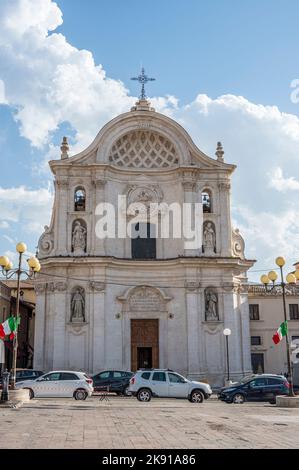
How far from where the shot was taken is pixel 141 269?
38594 millimetres

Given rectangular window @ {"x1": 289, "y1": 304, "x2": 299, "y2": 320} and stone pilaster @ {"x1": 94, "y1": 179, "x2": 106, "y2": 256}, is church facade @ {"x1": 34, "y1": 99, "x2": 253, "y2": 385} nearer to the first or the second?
stone pilaster @ {"x1": 94, "y1": 179, "x2": 106, "y2": 256}

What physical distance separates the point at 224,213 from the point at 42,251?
1355 cm

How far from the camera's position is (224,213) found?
130ft

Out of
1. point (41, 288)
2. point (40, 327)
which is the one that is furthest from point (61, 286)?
point (40, 327)

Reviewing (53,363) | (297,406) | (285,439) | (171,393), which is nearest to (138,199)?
(53,363)

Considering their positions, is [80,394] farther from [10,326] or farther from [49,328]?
[49,328]

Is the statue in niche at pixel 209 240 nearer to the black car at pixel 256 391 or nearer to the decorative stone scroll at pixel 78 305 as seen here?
the decorative stone scroll at pixel 78 305

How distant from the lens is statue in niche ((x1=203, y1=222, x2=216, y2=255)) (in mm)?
38781

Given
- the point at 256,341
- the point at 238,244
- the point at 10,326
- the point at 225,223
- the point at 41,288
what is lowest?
the point at 256,341

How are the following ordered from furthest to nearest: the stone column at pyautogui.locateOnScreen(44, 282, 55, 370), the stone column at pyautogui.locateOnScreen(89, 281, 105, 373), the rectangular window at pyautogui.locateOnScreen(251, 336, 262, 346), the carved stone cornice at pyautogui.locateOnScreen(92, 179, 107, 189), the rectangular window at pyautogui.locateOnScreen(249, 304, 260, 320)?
1. the rectangular window at pyautogui.locateOnScreen(249, 304, 260, 320)
2. the rectangular window at pyautogui.locateOnScreen(251, 336, 262, 346)
3. the carved stone cornice at pyautogui.locateOnScreen(92, 179, 107, 189)
4. the stone column at pyautogui.locateOnScreen(44, 282, 55, 370)
5. the stone column at pyautogui.locateOnScreen(89, 281, 105, 373)

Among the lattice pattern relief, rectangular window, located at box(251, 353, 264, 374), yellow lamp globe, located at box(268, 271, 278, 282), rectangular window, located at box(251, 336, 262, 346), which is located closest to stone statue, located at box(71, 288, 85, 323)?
the lattice pattern relief

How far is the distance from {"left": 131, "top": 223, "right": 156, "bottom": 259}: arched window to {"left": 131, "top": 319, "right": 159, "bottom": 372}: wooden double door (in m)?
4.92

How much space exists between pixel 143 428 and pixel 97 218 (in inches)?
981

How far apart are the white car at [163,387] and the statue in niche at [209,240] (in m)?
14.7
